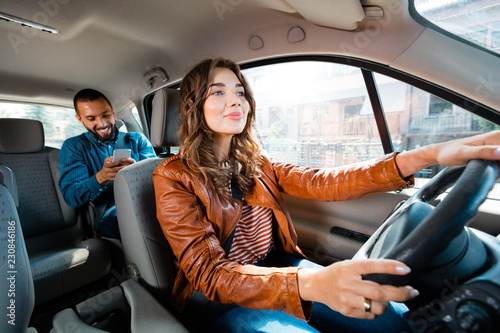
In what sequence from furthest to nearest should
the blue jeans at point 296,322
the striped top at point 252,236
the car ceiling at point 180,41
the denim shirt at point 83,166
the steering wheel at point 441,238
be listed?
1. the denim shirt at point 83,166
2. the car ceiling at point 180,41
3. the striped top at point 252,236
4. the blue jeans at point 296,322
5. the steering wheel at point 441,238

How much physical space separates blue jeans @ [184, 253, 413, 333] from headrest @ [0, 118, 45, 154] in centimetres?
197

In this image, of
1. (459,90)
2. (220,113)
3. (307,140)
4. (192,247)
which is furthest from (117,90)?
(459,90)

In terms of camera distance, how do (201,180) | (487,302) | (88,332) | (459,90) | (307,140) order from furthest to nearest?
(307,140), (459,90), (201,180), (88,332), (487,302)

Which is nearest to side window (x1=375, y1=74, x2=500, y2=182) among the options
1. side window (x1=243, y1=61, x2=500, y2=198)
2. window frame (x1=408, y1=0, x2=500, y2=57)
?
side window (x1=243, y1=61, x2=500, y2=198)

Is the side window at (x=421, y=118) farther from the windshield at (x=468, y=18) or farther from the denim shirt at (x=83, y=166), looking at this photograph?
the denim shirt at (x=83, y=166)

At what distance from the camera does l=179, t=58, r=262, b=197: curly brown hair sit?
1074mm

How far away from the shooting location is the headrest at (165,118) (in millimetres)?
1277

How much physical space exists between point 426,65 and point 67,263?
93.3 inches

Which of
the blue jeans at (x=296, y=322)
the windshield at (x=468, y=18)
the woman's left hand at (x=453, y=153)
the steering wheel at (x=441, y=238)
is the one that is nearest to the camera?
the steering wheel at (x=441, y=238)

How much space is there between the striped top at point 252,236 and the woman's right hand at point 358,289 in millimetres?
500

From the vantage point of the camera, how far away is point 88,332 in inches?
31.0

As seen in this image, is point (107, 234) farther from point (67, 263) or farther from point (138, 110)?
point (138, 110)

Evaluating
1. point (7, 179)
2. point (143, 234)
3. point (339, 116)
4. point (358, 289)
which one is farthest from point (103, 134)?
point (358, 289)

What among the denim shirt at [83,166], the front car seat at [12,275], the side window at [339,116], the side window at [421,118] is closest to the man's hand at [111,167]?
the denim shirt at [83,166]
